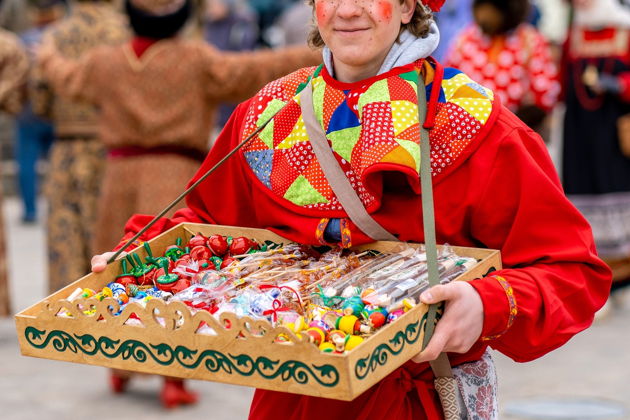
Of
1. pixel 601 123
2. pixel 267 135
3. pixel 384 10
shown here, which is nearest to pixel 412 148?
pixel 384 10

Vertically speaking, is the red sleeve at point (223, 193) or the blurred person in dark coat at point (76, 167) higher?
the red sleeve at point (223, 193)

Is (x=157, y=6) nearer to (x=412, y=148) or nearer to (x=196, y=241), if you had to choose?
(x=196, y=241)

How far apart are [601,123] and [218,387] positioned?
8.93 feet

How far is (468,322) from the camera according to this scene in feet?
6.95

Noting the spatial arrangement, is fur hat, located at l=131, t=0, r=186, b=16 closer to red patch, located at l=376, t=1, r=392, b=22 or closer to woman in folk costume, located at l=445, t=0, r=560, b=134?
woman in folk costume, located at l=445, t=0, r=560, b=134

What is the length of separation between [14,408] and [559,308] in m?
3.78

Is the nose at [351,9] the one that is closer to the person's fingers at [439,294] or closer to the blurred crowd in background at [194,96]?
the person's fingers at [439,294]

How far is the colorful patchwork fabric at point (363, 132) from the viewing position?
2.32 m

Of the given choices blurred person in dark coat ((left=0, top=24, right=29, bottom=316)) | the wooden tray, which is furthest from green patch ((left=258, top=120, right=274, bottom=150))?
blurred person in dark coat ((left=0, top=24, right=29, bottom=316))

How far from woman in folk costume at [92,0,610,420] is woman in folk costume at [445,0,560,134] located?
3.73m

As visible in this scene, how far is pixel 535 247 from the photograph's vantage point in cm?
229

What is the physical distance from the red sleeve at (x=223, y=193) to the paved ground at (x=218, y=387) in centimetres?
258

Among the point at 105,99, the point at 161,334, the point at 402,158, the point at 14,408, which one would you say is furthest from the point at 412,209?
the point at 14,408

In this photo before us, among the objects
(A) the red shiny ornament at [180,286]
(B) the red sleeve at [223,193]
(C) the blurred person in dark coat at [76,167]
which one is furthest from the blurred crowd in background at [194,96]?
(A) the red shiny ornament at [180,286]
